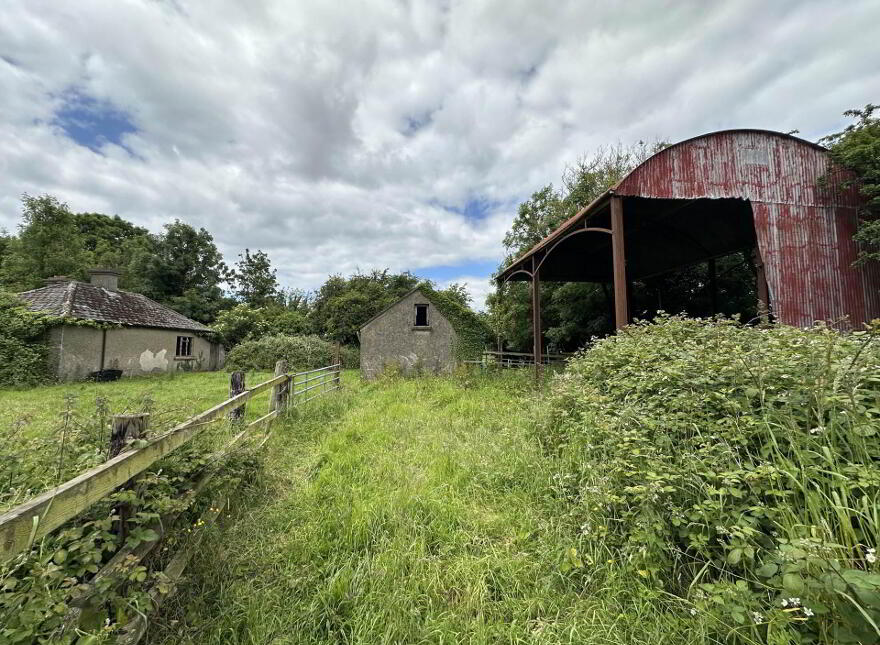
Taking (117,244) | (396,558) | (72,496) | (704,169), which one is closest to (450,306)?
(704,169)

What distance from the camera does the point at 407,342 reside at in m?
15.3

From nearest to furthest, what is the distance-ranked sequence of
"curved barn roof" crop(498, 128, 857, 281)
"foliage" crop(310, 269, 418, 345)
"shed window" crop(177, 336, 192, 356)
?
"curved barn roof" crop(498, 128, 857, 281), "shed window" crop(177, 336, 192, 356), "foliage" crop(310, 269, 418, 345)

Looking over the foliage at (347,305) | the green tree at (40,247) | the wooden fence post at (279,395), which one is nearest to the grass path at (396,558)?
the wooden fence post at (279,395)

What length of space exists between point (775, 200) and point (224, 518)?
10713mm

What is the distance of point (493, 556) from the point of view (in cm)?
252

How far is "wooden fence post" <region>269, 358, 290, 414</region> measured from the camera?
20.5 feet

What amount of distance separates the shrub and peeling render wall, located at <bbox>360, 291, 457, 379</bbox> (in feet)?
19.7

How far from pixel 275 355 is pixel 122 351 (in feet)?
21.7

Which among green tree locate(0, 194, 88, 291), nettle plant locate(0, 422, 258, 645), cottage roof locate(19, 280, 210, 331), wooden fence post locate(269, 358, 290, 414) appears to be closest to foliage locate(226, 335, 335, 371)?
cottage roof locate(19, 280, 210, 331)

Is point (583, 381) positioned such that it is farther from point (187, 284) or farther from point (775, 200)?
point (187, 284)

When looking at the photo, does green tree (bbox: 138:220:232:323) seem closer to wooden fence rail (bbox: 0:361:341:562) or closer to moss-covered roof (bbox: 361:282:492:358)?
moss-covered roof (bbox: 361:282:492:358)

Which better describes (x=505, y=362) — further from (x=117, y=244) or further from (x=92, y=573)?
(x=117, y=244)

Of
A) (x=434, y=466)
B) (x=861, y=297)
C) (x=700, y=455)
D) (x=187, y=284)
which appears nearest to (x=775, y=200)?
(x=861, y=297)

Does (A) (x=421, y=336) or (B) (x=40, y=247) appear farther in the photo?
(B) (x=40, y=247)
